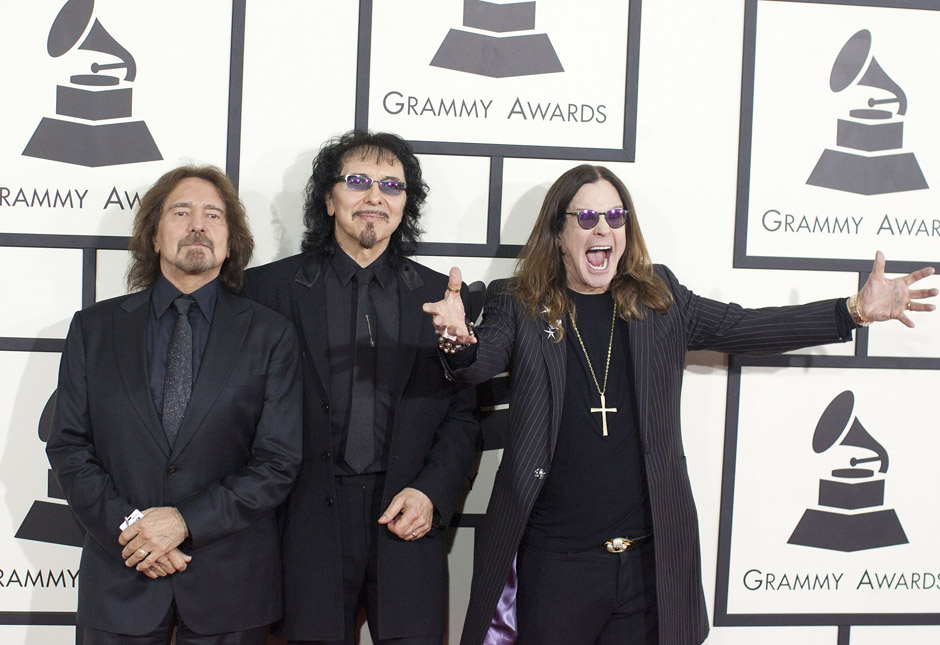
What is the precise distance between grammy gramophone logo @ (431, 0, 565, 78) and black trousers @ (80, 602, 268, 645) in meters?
2.26

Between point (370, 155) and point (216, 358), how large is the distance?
0.94 metres

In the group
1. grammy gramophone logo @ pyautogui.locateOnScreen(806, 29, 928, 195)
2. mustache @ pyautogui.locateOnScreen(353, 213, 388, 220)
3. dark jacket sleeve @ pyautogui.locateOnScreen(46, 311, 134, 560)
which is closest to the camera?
dark jacket sleeve @ pyautogui.locateOnScreen(46, 311, 134, 560)

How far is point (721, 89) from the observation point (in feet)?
10.8

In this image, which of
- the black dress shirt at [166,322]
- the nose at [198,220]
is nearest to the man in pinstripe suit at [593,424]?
the black dress shirt at [166,322]

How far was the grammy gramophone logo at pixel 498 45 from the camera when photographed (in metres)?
3.19

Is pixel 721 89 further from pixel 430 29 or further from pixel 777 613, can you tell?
pixel 777 613

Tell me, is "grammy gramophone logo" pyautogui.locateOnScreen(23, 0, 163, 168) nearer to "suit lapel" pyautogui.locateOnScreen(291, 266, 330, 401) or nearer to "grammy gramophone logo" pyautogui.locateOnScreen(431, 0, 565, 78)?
"suit lapel" pyautogui.locateOnScreen(291, 266, 330, 401)

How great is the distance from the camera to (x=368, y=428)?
8.61 feet

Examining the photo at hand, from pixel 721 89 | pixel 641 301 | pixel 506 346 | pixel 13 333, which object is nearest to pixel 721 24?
pixel 721 89

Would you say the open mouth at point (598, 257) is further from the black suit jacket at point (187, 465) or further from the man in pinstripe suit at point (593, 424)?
the black suit jacket at point (187, 465)

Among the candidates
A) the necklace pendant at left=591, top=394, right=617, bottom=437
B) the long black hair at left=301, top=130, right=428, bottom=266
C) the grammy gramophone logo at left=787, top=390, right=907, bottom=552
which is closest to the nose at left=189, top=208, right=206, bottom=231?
the long black hair at left=301, top=130, right=428, bottom=266

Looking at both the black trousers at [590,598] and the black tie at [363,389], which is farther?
the black tie at [363,389]

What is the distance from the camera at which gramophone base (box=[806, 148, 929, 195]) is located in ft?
10.9

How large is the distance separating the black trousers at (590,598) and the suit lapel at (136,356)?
1235mm
